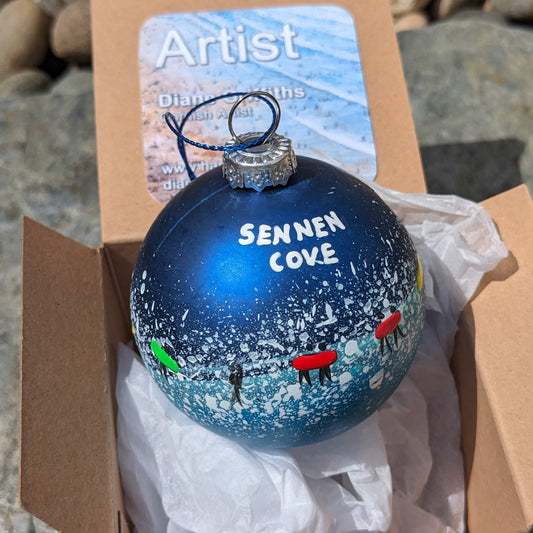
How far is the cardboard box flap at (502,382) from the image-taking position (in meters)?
1.03

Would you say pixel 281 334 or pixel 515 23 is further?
pixel 515 23

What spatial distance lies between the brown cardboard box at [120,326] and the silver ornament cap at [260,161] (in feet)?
1.37

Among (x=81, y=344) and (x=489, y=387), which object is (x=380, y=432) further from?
(x=81, y=344)

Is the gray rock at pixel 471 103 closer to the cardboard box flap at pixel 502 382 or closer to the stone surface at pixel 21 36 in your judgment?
the cardboard box flap at pixel 502 382

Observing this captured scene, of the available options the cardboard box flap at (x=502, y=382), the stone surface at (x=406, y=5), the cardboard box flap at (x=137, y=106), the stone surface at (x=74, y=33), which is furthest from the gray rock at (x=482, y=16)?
the cardboard box flap at (x=502, y=382)

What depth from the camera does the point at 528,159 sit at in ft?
6.61

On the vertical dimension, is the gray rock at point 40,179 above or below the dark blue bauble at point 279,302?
below

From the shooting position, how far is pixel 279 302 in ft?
2.81

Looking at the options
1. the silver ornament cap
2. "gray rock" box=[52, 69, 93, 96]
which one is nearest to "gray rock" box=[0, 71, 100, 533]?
"gray rock" box=[52, 69, 93, 96]

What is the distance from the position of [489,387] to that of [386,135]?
0.54 m

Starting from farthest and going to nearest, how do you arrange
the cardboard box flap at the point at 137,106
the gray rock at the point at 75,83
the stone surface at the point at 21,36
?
1. the stone surface at the point at 21,36
2. the gray rock at the point at 75,83
3. the cardboard box flap at the point at 137,106

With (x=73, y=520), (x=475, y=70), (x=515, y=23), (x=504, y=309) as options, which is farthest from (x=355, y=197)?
(x=515, y=23)

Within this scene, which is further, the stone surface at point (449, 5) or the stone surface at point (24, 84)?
the stone surface at point (449, 5)

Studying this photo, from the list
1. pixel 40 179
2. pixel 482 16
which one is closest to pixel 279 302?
pixel 40 179
